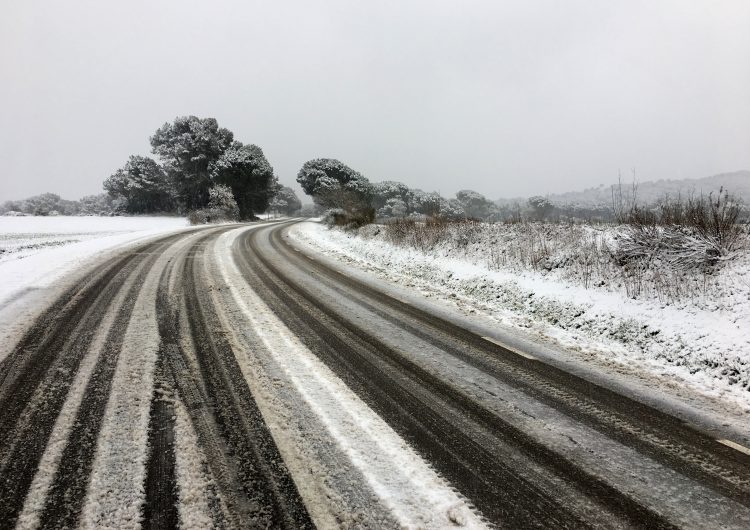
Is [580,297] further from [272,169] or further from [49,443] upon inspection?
[272,169]

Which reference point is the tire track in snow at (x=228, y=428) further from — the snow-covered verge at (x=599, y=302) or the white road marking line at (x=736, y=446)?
the snow-covered verge at (x=599, y=302)

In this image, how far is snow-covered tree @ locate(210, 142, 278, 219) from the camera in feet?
126

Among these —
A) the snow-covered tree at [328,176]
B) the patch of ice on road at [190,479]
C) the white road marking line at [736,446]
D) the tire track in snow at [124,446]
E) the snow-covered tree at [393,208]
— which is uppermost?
the snow-covered tree at [328,176]

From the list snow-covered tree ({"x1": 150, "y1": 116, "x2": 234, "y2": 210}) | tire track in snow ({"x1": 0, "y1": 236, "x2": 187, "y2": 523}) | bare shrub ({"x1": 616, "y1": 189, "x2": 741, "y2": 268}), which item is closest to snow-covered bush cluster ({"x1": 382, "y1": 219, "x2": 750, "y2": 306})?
bare shrub ({"x1": 616, "y1": 189, "x2": 741, "y2": 268})

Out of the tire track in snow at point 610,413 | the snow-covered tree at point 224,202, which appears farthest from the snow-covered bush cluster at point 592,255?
the snow-covered tree at point 224,202

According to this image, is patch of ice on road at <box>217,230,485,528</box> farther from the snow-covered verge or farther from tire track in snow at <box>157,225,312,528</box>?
the snow-covered verge

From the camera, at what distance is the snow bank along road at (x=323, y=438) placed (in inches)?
89.5

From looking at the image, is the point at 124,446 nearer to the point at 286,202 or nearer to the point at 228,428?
the point at 228,428

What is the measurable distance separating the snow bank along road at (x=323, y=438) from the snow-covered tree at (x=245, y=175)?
36520mm

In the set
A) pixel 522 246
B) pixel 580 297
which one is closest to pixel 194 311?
pixel 580 297

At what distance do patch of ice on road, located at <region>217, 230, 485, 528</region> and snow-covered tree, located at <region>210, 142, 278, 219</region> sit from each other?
38.2 meters

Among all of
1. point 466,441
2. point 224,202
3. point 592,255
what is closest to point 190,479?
point 466,441

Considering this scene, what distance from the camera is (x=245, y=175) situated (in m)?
39.9

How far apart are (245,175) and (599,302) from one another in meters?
39.5
